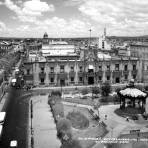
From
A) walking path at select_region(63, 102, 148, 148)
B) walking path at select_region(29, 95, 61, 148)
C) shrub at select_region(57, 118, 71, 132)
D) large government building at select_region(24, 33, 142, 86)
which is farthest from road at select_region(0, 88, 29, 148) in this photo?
large government building at select_region(24, 33, 142, 86)

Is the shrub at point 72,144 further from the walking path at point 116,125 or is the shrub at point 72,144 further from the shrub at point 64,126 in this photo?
A: the shrub at point 64,126

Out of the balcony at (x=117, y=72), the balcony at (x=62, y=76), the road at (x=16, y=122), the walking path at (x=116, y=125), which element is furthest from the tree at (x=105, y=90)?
the road at (x=16, y=122)

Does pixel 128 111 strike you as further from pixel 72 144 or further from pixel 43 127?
pixel 72 144

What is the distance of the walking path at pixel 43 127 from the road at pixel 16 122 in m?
1.57

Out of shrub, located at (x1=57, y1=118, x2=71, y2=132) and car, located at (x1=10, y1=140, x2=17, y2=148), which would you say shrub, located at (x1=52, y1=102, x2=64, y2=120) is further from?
car, located at (x1=10, y1=140, x2=17, y2=148)

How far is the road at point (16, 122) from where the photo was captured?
31.9m

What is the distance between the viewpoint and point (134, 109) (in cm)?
4209

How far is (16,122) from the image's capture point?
128ft

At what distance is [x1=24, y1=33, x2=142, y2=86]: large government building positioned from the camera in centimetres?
6706

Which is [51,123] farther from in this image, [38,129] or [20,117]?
[20,117]

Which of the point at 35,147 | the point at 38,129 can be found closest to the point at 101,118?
the point at 38,129

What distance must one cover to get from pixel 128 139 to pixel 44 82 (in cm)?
4108

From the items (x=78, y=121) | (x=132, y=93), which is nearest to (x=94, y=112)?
(x=132, y=93)

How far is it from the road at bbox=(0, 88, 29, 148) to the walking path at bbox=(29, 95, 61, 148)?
1574 millimetres
